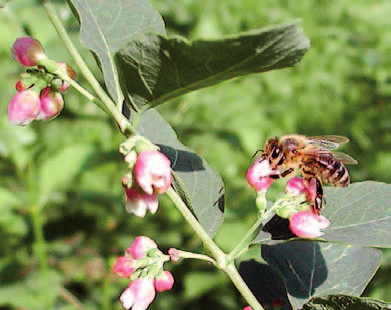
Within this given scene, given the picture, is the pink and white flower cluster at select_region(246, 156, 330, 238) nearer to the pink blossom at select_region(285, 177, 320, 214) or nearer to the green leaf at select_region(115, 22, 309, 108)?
the pink blossom at select_region(285, 177, 320, 214)

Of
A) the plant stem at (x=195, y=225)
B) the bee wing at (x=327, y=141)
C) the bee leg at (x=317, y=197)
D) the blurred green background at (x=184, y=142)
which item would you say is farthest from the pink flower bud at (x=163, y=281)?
the blurred green background at (x=184, y=142)

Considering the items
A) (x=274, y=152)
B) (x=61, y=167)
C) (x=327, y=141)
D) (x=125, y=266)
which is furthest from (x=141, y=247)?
(x=61, y=167)

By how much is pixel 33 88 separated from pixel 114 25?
22 centimetres

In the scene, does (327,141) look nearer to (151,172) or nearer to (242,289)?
(242,289)

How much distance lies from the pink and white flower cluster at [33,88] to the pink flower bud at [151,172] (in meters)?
0.29

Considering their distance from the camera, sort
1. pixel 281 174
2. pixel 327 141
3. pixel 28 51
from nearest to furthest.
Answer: pixel 28 51
pixel 281 174
pixel 327 141

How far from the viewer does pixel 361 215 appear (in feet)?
4.01

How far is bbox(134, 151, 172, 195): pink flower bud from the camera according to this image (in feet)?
3.48

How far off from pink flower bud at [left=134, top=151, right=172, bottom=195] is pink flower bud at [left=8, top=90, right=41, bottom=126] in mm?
290

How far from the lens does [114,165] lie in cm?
365

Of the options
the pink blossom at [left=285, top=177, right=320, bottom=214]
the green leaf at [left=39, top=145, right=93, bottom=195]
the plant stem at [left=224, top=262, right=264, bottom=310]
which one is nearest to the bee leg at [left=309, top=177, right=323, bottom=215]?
the pink blossom at [left=285, top=177, right=320, bottom=214]

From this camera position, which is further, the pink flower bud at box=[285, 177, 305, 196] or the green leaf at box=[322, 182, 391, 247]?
the pink flower bud at box=[285, 177, 305, 196]

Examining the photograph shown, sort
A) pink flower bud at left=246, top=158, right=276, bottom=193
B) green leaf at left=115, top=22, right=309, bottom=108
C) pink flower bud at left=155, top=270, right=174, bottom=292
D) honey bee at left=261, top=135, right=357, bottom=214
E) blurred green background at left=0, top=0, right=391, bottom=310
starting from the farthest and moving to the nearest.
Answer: blurred green background at left=0, top=0, right=391, bottom=310, honey bee at left=261, top=135, right=357, bottom=214, pink flower bud at left=246, top=158, right=276, bottom=193, pink flower bud at left=155, top=270, right=174, bottom=292, green leaf at left=115, top=22, right=309, bottom=108

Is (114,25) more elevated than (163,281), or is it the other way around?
(114,25)
